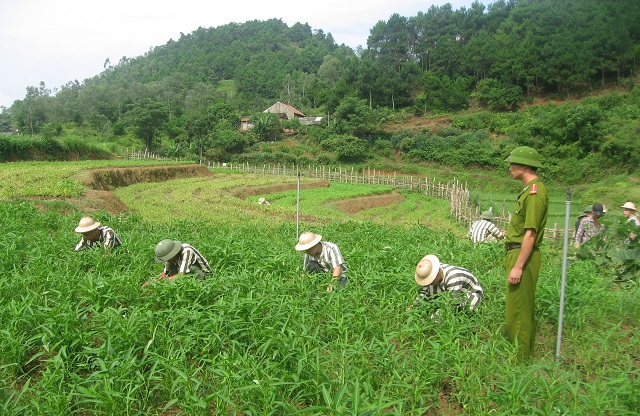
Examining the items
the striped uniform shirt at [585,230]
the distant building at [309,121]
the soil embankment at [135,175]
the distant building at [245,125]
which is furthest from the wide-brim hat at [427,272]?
the distant building at [309,121]

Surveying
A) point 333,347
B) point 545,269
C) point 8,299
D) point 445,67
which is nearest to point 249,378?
point 333,347

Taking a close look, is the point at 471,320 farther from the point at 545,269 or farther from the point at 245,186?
the point at 245,186

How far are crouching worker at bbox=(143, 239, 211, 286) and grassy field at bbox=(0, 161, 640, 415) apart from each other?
0.33 m

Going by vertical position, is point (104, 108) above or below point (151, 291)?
above

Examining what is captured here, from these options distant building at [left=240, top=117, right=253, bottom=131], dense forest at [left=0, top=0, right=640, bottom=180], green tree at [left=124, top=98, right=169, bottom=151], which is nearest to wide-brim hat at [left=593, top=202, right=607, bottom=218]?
dense forest at [left=0, top=0, right=640, bottom=180]

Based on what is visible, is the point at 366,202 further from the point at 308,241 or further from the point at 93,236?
the point at 308,241

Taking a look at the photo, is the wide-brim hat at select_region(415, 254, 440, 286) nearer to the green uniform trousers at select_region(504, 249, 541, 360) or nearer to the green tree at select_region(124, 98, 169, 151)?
the green uniform trousers at select_region(504, 249, 541, 360)

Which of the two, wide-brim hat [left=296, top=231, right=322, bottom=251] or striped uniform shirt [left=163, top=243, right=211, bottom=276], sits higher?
wide-brim hat [left=296, top=231, right=322, bottom=251]

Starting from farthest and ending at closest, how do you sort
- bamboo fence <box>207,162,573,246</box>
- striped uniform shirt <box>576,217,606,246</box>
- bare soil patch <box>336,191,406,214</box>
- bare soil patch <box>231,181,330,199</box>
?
bare soil patch <box>231,181,330,199</box>
bare soil patch <box>336,191,406,214</box>
bamboo fence <box>207,162,573,246</box>
striped uniform shirt <box>576,217,606,246</box>

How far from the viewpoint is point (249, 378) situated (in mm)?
3045

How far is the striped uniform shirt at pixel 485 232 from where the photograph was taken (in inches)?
307

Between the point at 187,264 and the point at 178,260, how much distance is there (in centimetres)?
14

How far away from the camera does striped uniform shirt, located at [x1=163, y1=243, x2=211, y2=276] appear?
5.05 m

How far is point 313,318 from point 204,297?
3.76 ft
